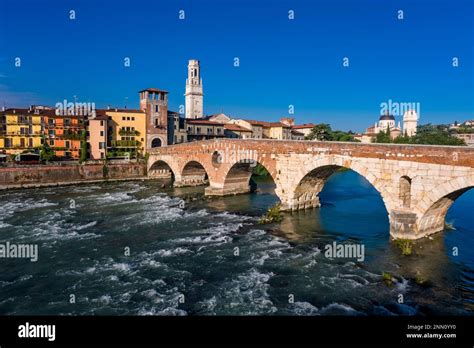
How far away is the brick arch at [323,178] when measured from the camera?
23984 mm

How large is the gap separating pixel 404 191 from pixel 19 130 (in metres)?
53.0

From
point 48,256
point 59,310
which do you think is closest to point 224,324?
point 59,310

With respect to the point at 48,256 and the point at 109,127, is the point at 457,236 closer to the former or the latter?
the point at 48,256

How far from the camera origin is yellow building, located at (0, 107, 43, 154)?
5550 cm

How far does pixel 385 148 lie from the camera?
23.8 metres

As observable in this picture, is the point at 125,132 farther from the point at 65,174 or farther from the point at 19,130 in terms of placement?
the point at 19,130

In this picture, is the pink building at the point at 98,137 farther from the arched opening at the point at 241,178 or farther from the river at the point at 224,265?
the arched opening at the point at 241,178

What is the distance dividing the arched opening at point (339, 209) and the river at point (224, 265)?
6.1 inches

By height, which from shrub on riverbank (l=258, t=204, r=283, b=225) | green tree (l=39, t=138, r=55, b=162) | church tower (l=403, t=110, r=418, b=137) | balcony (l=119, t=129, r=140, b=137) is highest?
church tower (l=403, t=110, r=418, b=137)

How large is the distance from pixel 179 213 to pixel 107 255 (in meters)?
11.5

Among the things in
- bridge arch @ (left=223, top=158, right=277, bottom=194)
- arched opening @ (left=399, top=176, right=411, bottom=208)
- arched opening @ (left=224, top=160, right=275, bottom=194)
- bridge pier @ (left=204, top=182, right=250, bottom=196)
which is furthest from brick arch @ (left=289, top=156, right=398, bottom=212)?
bridge pier @ (left=204, top=182, right=250, bottom=196)

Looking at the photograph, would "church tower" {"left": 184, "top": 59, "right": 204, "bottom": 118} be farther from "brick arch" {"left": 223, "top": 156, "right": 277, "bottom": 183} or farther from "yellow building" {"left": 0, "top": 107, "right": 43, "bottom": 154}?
"brick arch" {"left": 223, "top": 156, "right": 277, "bottom": 183}

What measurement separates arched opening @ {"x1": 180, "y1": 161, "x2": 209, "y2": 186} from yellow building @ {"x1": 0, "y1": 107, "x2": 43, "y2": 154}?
78.7 ft

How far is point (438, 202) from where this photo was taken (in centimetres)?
2159
